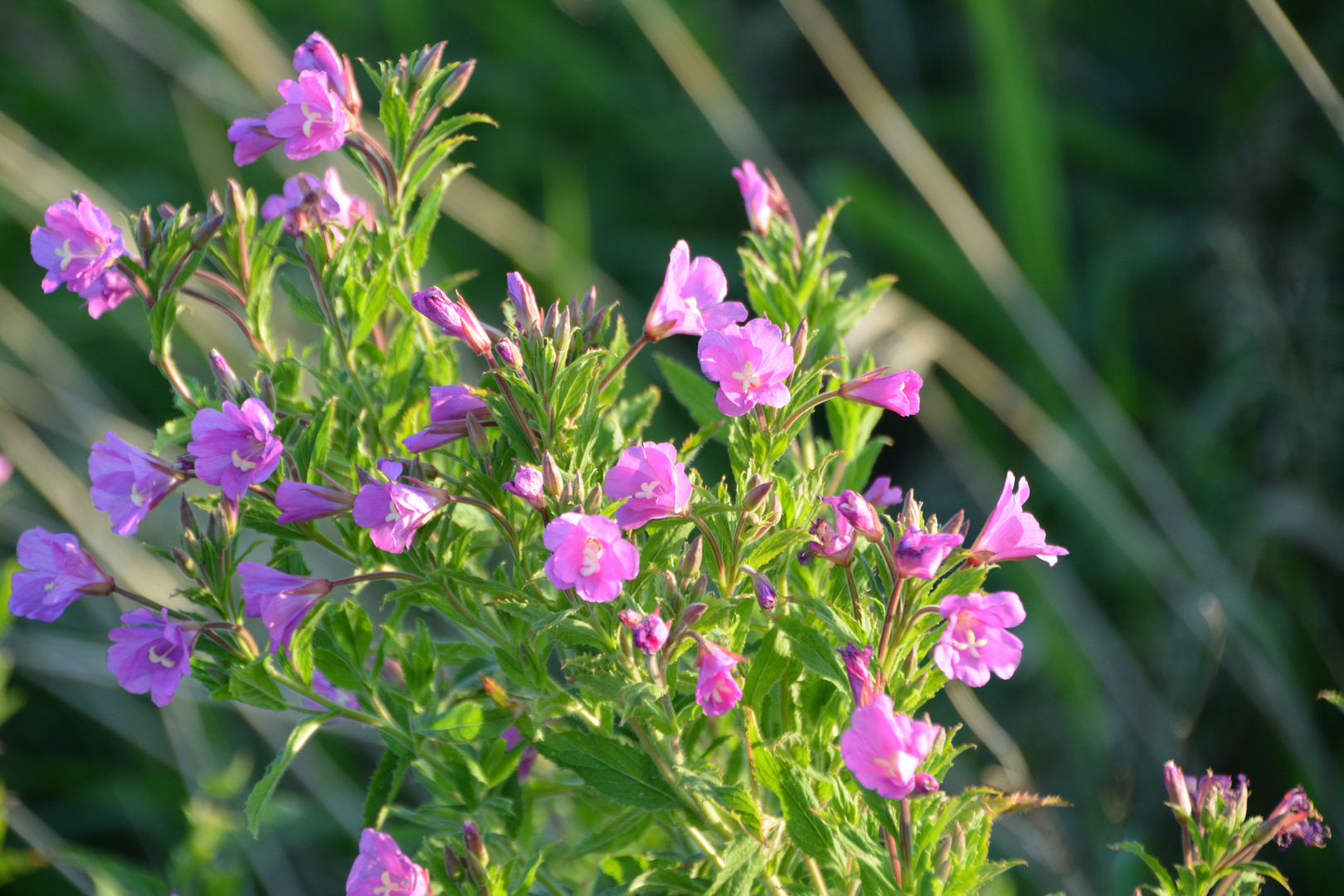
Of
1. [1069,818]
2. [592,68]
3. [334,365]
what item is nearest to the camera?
[334,365]

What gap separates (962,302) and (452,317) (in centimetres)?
249

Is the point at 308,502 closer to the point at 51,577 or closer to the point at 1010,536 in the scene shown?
the point at 51,577

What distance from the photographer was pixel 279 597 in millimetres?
924

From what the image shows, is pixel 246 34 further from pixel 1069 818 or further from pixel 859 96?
pixel 1069 818

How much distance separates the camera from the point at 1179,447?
283cm

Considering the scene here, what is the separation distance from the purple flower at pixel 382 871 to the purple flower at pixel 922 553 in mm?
515

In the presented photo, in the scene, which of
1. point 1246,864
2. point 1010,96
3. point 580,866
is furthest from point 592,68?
point 1246,864

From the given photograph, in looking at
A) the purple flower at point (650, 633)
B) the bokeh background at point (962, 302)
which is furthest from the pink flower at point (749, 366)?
the bokeh background at point (962, 302)

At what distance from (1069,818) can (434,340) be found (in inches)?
88.6

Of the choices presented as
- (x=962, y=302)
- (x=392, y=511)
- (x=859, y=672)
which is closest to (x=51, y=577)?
(x=392, y=511)

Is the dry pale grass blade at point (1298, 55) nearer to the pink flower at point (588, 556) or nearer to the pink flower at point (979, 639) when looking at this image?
the pink flower at point (979, 639)

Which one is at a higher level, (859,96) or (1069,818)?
(859,96)

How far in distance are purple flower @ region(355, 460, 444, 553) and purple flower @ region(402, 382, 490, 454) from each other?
0.05 metres

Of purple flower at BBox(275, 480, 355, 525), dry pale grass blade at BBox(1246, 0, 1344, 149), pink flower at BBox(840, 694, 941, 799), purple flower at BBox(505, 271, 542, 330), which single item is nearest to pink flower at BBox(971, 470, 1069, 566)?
pink flower at BBox(840, 694, 941, 799)
